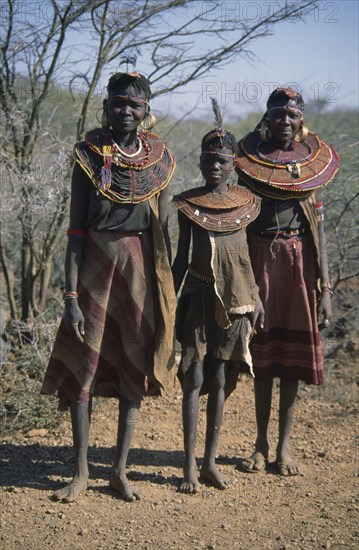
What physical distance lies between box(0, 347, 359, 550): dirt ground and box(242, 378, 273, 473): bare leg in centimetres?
6

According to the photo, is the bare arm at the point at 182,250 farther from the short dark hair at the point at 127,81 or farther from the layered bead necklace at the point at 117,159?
the short dark hair at the point at 127,81

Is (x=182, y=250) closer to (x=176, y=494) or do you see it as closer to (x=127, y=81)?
(x=127, y=81)

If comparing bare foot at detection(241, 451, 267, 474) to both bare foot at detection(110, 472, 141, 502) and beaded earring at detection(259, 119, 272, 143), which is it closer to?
bare foot at detection(110, 472, 141, 502)

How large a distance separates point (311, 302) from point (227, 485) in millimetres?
1138

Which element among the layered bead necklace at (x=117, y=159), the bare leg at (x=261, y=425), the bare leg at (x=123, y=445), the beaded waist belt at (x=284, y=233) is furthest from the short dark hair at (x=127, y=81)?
the bare leg at (x=261, y=425)

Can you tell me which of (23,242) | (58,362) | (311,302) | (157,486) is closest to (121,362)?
(58,362)

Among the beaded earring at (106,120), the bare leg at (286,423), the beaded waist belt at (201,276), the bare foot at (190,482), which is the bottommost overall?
the bare foot at (190,482)

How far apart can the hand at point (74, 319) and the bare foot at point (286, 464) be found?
4.85ft

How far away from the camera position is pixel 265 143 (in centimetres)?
433

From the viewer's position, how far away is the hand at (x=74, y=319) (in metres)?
3.79

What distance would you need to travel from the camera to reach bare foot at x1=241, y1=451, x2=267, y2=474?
14.6 ft

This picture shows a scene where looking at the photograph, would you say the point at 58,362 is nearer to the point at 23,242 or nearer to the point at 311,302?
the point at 311,302

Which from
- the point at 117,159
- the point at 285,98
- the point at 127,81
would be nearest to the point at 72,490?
the point at 117,159

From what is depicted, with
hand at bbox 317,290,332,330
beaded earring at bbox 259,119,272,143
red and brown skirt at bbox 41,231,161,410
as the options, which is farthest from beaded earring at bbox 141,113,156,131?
hand at bbox 317,290,332,330
